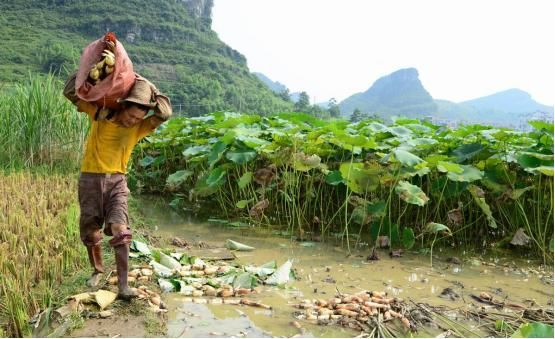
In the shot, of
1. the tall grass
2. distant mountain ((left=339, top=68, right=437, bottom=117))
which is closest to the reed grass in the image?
the tall grass

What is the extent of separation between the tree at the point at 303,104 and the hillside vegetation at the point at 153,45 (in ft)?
9.42

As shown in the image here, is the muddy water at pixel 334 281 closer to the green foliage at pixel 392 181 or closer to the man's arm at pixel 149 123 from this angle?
the green foliage at pixel 392 181

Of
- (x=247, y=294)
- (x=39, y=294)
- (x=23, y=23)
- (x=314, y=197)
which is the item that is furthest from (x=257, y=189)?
(x=23, y=23)

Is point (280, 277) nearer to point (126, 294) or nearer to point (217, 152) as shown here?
point (126, 294)

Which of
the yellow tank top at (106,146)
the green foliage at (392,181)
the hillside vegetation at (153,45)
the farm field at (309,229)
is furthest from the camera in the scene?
the hillside vegetation at (153,45)

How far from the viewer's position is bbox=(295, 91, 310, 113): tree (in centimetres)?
4813

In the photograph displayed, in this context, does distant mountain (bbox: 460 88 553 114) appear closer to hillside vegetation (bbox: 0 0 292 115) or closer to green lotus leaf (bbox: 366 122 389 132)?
hillside vegetation (bbox: 0 0 292 115)

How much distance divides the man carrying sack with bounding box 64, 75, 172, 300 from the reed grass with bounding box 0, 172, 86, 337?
0.30 meters

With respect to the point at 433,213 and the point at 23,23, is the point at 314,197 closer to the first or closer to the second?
the point at 433,213

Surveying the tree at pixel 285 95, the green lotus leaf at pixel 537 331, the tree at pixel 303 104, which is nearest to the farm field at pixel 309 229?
the green lotus leaf at pixel 537 331

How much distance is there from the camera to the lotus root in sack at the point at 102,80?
2854 millimetres

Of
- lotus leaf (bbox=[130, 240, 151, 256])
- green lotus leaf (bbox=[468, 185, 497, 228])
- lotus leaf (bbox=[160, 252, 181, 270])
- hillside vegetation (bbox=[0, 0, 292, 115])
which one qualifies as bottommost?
lotus leaf (bbox=[160, 252, 181, 270])

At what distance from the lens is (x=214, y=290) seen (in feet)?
10.6

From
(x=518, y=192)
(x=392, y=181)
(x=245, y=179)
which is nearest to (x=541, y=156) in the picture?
(x=518, y=192)
